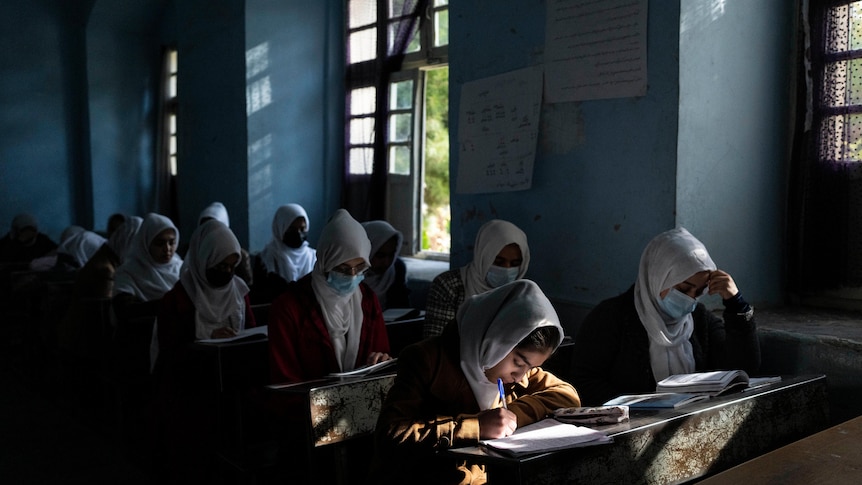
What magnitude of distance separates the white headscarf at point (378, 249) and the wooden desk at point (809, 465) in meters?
2.70

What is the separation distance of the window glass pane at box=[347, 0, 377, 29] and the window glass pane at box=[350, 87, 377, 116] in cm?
50

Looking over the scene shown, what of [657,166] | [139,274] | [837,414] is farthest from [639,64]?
[139,274]

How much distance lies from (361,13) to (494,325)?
4.37 m

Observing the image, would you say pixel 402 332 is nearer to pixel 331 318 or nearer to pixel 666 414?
pixel 331 318

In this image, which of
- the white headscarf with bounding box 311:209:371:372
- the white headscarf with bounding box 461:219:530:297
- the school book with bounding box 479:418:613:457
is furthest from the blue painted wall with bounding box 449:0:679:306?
the school book with bounding box 479:418:613:457

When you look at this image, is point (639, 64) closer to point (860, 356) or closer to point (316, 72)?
point (860, 356)

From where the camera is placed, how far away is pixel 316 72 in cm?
602

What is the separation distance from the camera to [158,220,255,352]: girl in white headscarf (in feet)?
11.4

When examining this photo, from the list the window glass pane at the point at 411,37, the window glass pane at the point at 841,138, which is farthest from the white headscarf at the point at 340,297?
the window glass pane at the point at 411,37

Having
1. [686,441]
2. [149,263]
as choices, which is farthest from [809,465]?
[149,263]

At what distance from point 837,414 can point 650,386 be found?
61cm

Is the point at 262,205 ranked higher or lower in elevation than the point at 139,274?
higher

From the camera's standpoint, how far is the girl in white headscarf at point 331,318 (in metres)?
2.73

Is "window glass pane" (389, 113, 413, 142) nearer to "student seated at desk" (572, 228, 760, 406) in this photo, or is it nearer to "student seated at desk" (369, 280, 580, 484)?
"student seated at desk" (572, 228, 760, 406)
